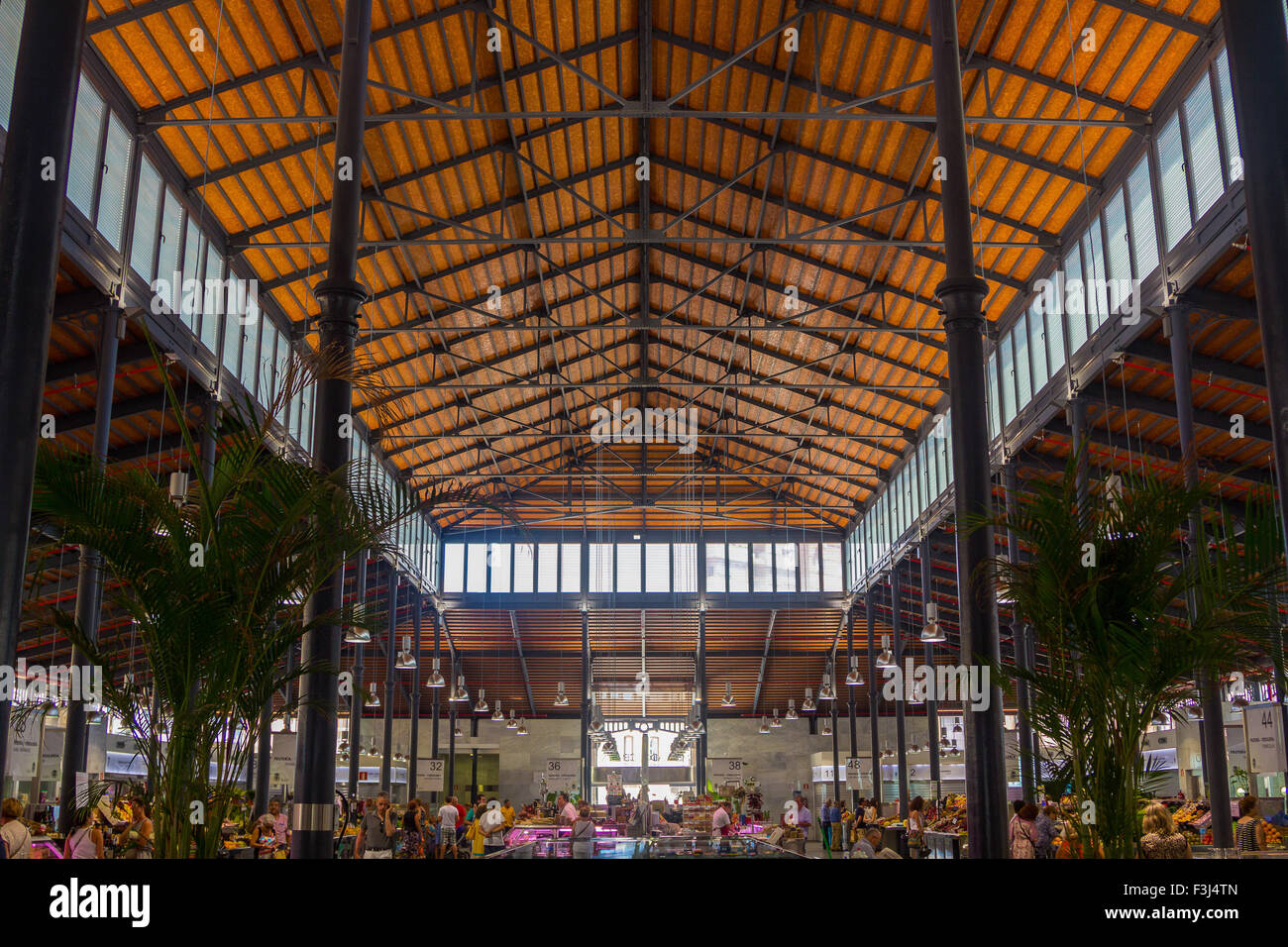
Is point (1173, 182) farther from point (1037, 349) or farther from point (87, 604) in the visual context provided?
point (87, 604)

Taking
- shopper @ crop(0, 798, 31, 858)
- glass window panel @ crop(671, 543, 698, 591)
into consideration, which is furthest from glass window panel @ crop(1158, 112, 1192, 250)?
glass window panel @ crop(671, 543, 698, 591)

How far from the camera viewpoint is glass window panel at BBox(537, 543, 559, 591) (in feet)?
117

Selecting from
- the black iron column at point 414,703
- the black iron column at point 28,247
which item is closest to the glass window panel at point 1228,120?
the black iron column at point 28,247

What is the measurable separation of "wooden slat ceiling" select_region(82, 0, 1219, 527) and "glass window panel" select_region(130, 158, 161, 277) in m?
0.64

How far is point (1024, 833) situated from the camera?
1133 cm

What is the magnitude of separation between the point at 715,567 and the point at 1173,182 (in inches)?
922

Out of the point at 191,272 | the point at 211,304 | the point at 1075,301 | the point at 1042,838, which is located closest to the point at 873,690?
the point at 1075,301

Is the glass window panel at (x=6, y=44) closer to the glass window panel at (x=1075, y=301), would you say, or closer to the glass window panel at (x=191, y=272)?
the glass window panel at (x=191, y=272)

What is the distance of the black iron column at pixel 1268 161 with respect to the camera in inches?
187

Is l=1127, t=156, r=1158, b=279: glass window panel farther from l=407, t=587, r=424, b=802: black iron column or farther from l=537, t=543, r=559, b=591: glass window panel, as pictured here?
l=537, t=543, r=559, b=591: glass window panel

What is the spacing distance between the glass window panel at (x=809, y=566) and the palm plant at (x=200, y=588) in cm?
3182

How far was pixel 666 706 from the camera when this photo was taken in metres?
41.1
